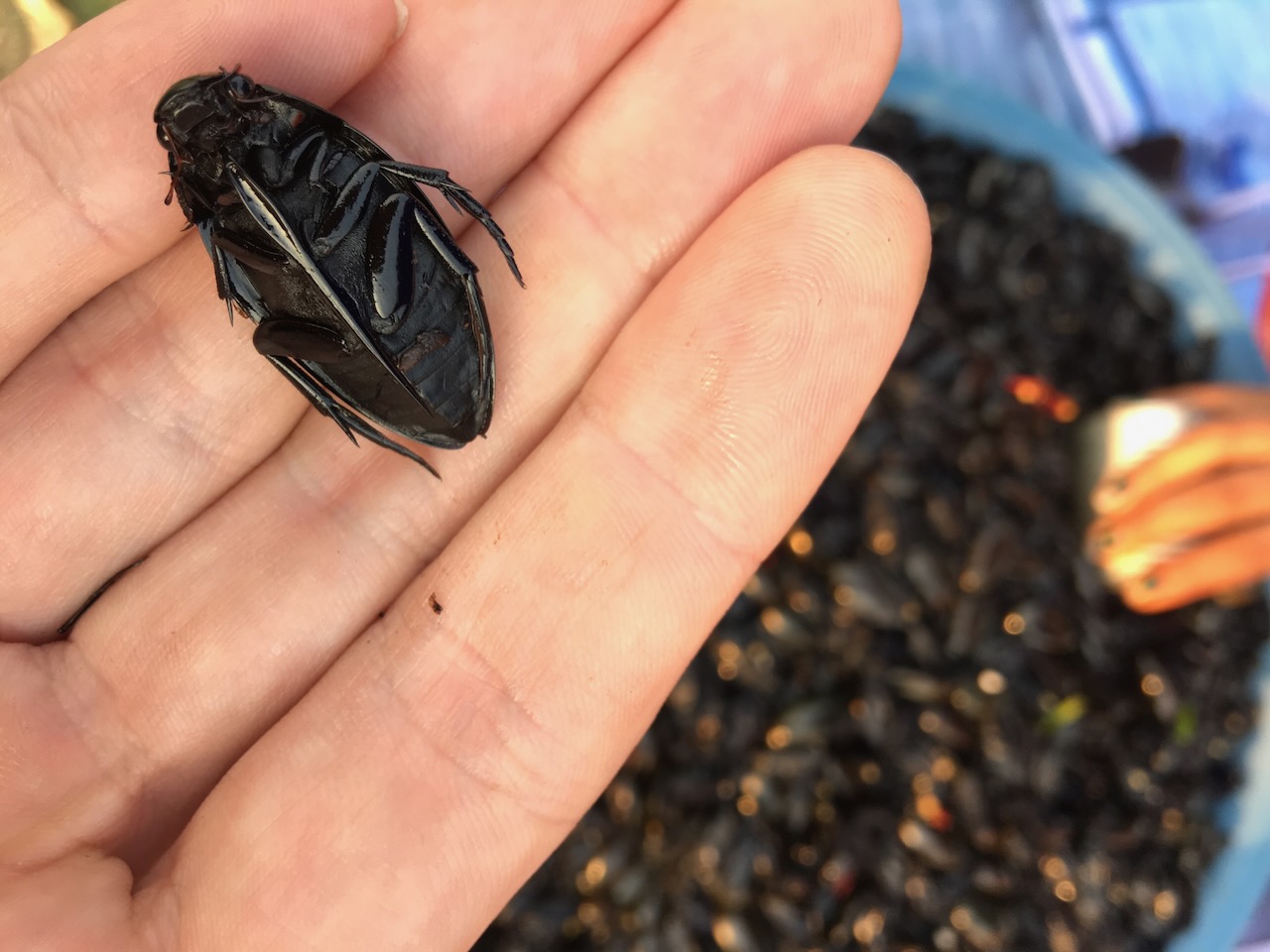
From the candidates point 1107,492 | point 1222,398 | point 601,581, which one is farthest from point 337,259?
point 1222,398

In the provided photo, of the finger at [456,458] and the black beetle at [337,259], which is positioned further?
the finger at [456,458]

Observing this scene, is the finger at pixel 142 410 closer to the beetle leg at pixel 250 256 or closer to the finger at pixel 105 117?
the finger at pixel 105 117

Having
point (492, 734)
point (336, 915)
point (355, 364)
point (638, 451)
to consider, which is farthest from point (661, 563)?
point (336, 915)

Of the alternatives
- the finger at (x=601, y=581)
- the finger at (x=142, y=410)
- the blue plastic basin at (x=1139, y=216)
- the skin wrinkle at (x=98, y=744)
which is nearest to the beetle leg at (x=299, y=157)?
the finger at (x=142, y=410)

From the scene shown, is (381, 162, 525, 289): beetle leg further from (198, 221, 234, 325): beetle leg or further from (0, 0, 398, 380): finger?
(198, 221, 234, 325): beetle leg

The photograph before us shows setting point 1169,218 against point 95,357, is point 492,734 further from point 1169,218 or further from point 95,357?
point 1169,218

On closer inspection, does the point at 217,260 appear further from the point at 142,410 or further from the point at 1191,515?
the point at 1191,515

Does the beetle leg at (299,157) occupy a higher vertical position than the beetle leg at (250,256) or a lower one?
higher

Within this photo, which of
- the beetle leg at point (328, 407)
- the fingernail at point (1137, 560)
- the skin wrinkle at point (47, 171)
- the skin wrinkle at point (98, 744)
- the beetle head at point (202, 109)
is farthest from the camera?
the fingernail at point (1137, 560)
